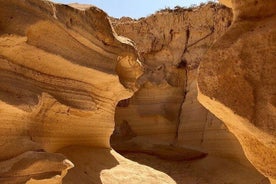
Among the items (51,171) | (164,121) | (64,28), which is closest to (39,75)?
(64,28)

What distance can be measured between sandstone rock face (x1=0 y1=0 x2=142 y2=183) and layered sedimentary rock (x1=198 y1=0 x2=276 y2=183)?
199 cm

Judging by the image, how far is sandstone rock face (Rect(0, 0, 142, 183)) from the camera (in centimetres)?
398

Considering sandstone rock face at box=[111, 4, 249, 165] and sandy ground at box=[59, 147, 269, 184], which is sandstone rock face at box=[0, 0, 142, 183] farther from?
sandstone rock face at box=[111, 4, 249, 165]

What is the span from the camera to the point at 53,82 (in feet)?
16.1

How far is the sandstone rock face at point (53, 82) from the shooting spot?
3984 mm

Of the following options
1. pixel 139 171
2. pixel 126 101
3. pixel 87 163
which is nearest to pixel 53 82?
pixel 87 163

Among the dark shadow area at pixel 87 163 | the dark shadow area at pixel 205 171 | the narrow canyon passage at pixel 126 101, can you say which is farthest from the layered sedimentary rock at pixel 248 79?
the dark shadow area at pixel 205 171

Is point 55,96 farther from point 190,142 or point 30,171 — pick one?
point 190,142

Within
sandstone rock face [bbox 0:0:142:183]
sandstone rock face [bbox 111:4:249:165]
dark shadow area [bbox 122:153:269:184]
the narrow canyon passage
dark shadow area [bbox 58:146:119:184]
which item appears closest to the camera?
the narrow canyon passage

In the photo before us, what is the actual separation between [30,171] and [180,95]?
850cm

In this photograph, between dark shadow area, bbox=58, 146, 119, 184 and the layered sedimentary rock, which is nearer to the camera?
the layered sedimentary rock

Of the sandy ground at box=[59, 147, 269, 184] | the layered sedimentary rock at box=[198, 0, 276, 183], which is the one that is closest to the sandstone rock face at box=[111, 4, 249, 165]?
the sandy ground at box=[59, 147, 269, 184]

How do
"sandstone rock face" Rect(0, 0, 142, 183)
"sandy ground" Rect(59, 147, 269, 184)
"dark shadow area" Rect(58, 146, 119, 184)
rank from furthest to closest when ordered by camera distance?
"sandy ground" Rect(59, 147, 269, 184) → "dark shadow area" Rect(58, 146, 119, 184) → "sandstone rock face" Rect(0, 0, 142, 183)

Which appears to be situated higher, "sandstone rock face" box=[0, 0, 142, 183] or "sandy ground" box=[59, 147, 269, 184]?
"sandstone rock face" box=[0, 0, 142, 183]
